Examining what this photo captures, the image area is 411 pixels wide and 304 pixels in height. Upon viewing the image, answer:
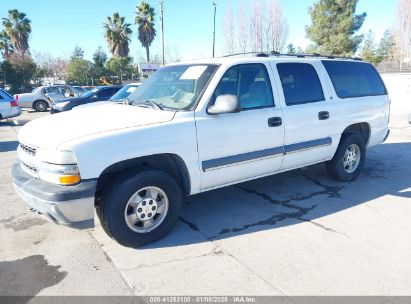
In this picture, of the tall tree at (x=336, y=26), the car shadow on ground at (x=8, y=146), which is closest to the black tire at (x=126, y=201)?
the car shadow on ground at (x=8, y=146)

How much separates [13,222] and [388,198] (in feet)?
16.5

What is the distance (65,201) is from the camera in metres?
2.93

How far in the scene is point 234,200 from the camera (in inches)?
185

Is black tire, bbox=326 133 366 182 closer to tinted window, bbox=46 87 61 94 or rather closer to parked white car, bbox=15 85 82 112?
parked white car, bbox=15 85 82 112

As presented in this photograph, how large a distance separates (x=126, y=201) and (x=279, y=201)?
2320mm

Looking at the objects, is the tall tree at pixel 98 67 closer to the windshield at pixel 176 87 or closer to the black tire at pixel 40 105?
the black tire at pixel 40 105

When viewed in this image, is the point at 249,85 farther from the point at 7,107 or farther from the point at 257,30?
the point at 257,30

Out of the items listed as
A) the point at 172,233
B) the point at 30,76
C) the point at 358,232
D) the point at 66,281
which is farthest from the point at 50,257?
the point at 30,76

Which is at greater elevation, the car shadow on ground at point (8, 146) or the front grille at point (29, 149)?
the front grille at point (29, 149)

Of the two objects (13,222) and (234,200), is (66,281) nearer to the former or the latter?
(13,222)

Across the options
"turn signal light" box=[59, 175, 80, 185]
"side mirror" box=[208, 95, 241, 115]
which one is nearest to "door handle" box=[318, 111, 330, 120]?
"side mirror" box=[208, 95, 241, 115]

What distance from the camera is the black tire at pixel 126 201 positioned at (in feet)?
10.5

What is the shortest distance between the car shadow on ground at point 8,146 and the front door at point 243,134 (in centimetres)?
716

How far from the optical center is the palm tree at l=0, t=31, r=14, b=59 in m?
39.3
